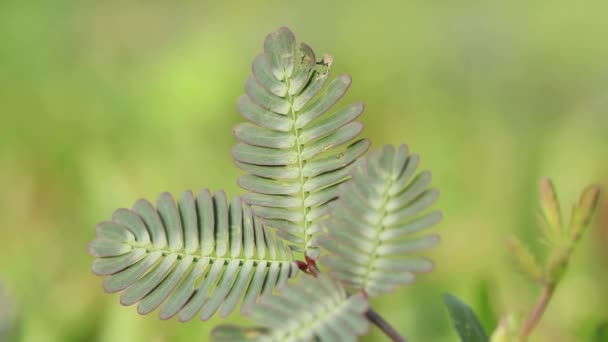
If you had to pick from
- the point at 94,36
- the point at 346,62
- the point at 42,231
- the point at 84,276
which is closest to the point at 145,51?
the point at 94,36

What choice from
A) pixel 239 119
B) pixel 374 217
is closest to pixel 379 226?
pixel 374 217

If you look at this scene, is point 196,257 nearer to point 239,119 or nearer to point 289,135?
point 289,135

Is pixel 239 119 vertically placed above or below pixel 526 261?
above

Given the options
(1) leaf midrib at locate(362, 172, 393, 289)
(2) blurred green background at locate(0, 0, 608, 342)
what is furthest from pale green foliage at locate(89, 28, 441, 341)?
(2) blurred green background at locate(0, 0, 608, 342)

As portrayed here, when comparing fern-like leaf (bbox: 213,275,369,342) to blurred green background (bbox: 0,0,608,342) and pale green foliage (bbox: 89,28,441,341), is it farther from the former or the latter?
blurred green background (bbox: 0,0,608,342)

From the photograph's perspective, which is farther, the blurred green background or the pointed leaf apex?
the blurred green background

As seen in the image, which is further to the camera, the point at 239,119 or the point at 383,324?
the point at 239,119

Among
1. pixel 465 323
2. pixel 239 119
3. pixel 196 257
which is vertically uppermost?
pixel 239 119
